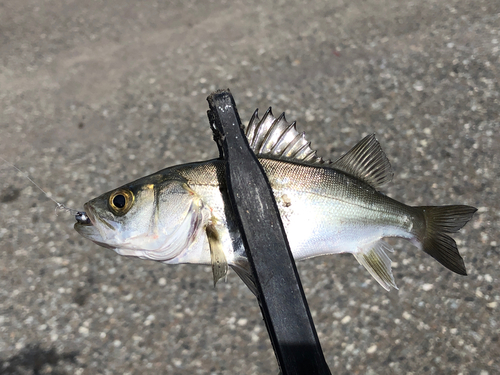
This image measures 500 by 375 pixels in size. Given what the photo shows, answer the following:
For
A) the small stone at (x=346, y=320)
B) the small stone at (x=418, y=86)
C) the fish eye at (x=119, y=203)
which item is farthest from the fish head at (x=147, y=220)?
the small stone at (x=418, y=86)

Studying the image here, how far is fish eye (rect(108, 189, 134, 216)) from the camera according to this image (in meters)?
1.34

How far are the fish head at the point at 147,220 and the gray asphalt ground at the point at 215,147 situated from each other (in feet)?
3.02

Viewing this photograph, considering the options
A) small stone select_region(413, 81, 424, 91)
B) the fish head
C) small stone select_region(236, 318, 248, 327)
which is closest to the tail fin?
the fish head

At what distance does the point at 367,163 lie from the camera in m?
1.51

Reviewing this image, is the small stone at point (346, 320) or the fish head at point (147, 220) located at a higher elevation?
the fish head at point (147, 220)

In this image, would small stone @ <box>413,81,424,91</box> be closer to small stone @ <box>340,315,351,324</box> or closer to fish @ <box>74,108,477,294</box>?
fish @ <box>74,108,477,294</box>

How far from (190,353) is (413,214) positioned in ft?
4.35

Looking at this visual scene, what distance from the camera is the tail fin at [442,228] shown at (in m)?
1.46

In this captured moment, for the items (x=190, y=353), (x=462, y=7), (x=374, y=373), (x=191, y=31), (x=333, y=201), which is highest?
(x=191, y=31)

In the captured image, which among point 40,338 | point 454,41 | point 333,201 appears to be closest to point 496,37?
point 454,41

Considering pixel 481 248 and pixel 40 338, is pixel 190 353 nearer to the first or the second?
pixel 40 338

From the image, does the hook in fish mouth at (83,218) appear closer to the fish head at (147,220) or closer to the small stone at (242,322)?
the fish head at (147,220)

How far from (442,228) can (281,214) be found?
642 mm

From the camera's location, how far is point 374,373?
1.89m
